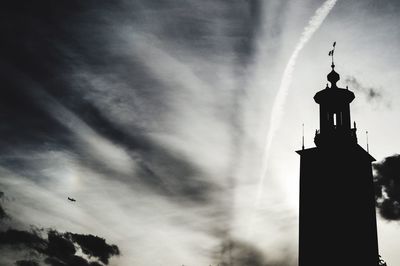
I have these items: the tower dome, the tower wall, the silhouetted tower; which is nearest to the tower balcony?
the silhouetted tower

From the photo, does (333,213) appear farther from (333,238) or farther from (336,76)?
(336,76)

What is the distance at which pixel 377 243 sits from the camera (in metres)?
41.6

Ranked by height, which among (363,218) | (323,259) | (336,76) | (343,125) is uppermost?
(336,76)

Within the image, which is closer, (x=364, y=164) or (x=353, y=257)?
(x=353, y=257)

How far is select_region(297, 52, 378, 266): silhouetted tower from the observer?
1597 inches

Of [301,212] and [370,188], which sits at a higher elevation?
[370,188]

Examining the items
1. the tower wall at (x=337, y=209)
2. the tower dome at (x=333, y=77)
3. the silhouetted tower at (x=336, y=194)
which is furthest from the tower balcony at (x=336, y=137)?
the tower dome at (x=333, y=77)

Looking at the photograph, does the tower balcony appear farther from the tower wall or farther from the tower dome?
the tower dome

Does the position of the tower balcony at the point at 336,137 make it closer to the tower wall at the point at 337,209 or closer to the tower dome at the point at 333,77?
the tower wall at the point at 337,209

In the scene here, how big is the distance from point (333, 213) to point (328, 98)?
34.6 feet

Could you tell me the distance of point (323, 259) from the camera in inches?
1606

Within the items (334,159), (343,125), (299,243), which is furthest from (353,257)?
(343,125)

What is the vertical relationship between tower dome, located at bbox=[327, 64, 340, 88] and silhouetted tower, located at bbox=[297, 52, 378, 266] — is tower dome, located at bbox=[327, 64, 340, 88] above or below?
above

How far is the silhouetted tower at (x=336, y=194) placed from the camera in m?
40.6
